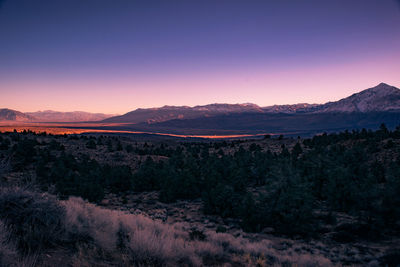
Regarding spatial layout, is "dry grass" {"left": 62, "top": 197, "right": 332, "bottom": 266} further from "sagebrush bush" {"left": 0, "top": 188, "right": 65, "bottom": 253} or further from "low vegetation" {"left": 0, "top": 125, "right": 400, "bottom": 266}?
"sagebrush bush" {"left": 0, "top": 188, "right": 65, "bottom": 253}

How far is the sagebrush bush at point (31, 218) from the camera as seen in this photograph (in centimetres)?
552

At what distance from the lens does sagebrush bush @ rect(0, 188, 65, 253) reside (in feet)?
18.1

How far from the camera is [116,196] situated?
28141mm

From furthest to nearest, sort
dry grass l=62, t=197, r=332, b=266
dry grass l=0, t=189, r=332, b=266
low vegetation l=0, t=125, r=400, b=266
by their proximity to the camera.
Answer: low vegetation l=0, t=125, r=400, b=266
dry grass l=62, t=197, r=332, b=266
dry grass l=0, t=189, r=332, b=266

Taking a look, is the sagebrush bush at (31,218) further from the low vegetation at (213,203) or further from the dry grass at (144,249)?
the dry grass at (144,249)

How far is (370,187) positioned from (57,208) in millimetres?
18642

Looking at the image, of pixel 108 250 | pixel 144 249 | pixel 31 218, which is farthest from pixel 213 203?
pixel 31 218

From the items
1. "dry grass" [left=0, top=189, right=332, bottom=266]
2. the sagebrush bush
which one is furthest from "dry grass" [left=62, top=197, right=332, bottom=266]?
the sagebrush bush

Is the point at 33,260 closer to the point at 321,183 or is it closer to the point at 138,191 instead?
the point at 321,183

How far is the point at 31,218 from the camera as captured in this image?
6066 millimetres

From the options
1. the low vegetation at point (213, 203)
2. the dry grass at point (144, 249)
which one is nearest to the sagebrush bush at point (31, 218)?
the low vegetation at point (213, 203)

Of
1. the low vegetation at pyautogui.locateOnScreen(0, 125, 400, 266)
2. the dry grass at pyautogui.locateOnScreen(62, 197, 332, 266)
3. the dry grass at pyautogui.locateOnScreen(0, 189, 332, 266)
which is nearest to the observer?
the dry grass at pyautogui.locateOnScreen(0, 189, 332, 266)

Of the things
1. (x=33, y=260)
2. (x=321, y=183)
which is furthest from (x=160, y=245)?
(x=321, y=183)

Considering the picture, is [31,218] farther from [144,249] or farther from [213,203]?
[213,203]
